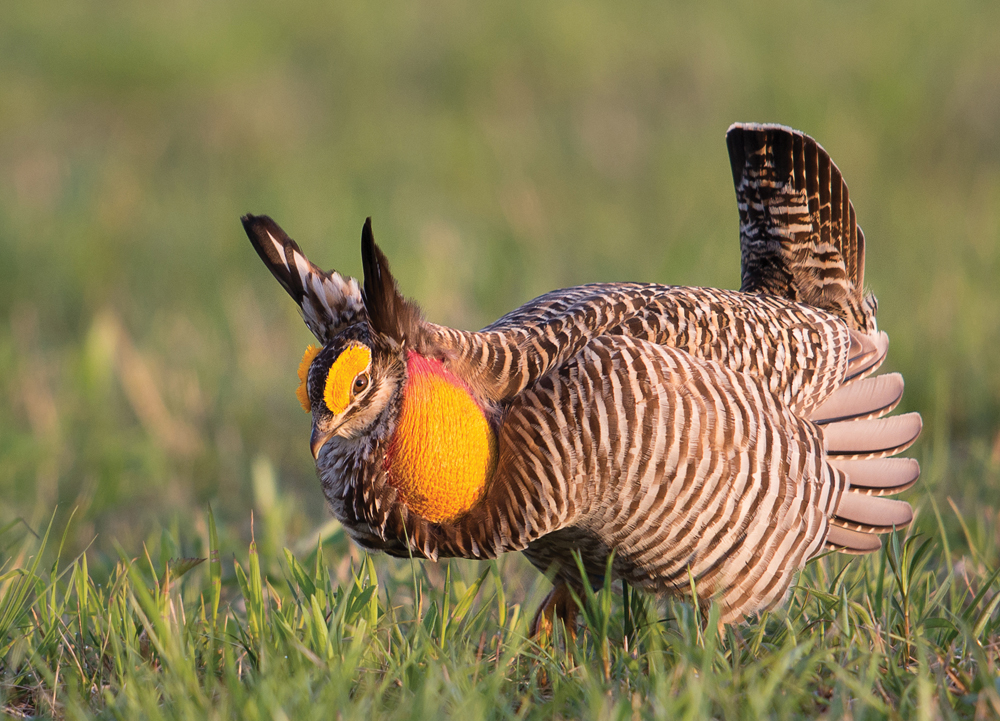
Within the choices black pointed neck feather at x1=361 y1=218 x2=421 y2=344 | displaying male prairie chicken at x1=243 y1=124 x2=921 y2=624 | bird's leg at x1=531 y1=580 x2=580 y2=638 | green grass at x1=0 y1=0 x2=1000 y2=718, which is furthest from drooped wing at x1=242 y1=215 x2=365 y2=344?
bird's leg at x1=531 y1=580 x2=580 y2=638

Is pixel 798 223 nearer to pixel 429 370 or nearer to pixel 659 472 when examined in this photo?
pixel 659 472

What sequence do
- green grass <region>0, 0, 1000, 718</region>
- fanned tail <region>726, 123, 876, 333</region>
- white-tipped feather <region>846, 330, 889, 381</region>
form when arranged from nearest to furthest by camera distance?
1. green grass <region>0, 0, 1000, 718</region>
2. white-tipped feather <region>846, 330, 889, 381</region>
3. fanned tail <region>726, 123, 876, 333</region>

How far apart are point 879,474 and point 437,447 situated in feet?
4.62

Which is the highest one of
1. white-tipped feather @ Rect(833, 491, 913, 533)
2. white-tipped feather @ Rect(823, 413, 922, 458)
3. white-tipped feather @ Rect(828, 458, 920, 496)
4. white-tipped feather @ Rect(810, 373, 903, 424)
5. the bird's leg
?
white-tipped feather @ Rect(810, 373, 903, 424)

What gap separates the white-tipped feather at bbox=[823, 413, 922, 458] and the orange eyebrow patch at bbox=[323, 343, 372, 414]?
136 centimetres

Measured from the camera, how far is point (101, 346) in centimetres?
485

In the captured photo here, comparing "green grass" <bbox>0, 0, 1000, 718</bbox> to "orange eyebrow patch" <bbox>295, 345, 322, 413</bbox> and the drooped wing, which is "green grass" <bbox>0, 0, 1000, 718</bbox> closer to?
"orange eyebrow patch" <bbox>295, 345, 322, 413</bbox>

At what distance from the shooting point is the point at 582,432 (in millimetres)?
2479

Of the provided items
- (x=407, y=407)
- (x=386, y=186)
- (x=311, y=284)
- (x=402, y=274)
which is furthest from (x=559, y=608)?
(x=386, y=186)

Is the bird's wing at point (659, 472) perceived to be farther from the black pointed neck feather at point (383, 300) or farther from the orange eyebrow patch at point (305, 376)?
the orange eyebrow patch at point (305, 376)

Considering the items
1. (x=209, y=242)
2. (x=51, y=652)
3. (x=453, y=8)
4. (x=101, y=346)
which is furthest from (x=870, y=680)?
(x=453, y=8)

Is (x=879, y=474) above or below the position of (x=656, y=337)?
below

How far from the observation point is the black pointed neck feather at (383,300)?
8.27 ft

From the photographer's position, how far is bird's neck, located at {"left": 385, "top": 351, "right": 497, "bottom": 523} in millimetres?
2533
